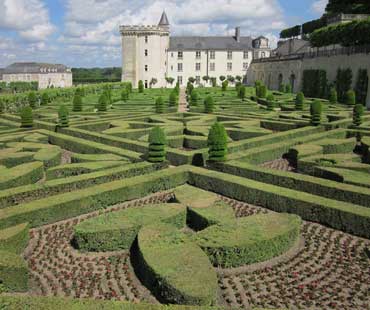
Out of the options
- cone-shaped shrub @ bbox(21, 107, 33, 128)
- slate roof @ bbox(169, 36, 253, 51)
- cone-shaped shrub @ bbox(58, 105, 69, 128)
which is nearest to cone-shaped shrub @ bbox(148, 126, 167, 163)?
cone-shaped shrub @ bbox(58, 105, 69, 128)

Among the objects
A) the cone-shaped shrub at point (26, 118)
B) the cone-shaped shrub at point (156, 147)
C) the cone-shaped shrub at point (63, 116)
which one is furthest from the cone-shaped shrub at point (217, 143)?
the cone-shaped shrub at point (26, 118)

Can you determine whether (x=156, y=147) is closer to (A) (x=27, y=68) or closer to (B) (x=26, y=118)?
(B) (x=26, y=118)

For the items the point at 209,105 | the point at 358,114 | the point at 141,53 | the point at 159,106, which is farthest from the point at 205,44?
the point at 358,114

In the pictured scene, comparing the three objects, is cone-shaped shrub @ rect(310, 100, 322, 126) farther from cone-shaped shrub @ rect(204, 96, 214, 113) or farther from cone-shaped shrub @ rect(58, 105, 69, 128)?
cone-shaped shrub @ rect(58, 105, 69, 128)

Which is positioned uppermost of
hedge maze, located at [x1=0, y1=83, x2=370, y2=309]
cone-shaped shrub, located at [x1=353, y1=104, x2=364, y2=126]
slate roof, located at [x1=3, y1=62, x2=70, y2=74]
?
slate roof, located at [x1=3, y1=62, x2=70, y2=74]

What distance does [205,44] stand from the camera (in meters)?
76.2

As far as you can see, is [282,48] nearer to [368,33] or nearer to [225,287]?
[368,33]

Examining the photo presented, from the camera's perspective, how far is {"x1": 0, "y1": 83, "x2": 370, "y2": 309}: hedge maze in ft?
21.4

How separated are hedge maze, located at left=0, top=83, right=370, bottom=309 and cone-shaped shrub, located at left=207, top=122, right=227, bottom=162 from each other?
0.04m

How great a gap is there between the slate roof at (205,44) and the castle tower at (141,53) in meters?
5.30

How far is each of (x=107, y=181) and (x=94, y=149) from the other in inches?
149

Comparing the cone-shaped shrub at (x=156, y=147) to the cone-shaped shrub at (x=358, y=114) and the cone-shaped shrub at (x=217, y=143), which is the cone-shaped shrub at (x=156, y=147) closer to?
the cone-shaped shrub at (x=217, y=143)

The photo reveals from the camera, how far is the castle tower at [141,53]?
6862 centimetres

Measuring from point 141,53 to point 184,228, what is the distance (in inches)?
2506
